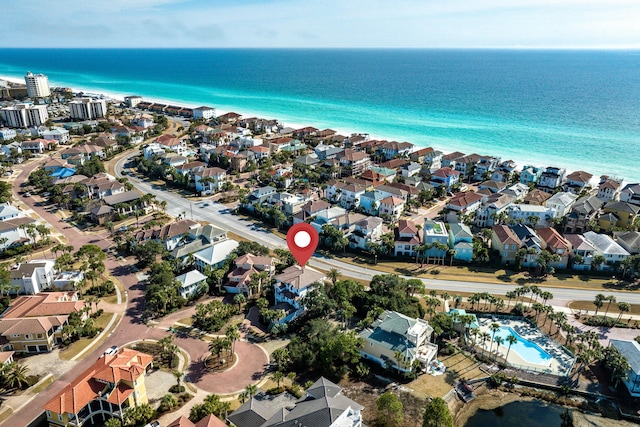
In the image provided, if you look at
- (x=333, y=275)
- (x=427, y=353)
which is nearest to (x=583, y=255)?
(x=427, y=353)

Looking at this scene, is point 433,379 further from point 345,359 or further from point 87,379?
point 87,379

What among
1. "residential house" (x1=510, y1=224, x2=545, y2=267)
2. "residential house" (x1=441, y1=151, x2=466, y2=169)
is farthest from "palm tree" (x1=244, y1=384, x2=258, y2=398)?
"residential house" (x1=441, y1=151, x2=466, y2=169)

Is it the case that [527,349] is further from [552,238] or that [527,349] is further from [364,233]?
[364,233]

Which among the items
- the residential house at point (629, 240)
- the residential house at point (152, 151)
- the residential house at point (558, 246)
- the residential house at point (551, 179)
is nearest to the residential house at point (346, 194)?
the residential house at point (558, 246)

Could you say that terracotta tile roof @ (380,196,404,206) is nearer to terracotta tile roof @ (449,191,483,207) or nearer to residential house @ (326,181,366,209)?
residential house @ (326,181,366,209)

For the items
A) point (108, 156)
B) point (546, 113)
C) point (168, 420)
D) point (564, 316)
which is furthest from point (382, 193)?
point (546, 113)

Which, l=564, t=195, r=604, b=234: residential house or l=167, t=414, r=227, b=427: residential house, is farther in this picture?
l=564, t=195, r=604, b=234: residential house
